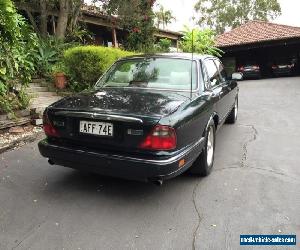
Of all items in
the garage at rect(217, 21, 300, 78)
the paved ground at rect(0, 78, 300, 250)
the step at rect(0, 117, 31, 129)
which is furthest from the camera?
the garage at rect(217, 21, 300, 78)

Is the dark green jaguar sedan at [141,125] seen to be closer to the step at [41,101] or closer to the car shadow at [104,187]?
the car shadow at [104,187]

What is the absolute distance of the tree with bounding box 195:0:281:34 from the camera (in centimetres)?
4653

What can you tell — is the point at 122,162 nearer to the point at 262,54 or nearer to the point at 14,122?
the point at 14,122

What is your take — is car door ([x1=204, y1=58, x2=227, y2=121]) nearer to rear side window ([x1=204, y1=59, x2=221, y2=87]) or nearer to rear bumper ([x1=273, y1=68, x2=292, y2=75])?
rear side window ([x1=204, y1=59, x2=221, y2=87])

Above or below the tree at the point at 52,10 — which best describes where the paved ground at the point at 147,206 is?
below

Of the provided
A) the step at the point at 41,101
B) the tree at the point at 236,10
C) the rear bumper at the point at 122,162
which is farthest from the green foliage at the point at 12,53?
the tree at the point at 236,10

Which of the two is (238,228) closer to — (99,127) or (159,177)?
(159,177)

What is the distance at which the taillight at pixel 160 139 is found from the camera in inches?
132

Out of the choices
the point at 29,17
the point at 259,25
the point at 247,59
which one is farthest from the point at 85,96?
the point at 259,25

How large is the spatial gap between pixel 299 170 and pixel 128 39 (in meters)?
13.4

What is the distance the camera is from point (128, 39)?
16875 millimetres

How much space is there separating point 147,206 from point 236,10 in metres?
48.1

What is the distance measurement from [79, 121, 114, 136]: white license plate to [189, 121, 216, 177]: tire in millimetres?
1321

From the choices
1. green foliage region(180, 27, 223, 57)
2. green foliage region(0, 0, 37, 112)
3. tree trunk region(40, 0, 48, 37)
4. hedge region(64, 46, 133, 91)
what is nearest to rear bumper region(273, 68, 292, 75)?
green foliage region(180, 27, 223, 57)
